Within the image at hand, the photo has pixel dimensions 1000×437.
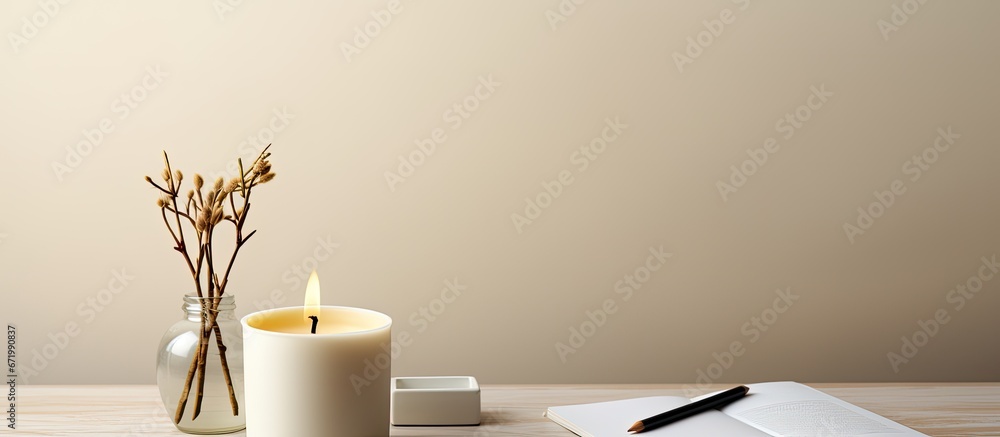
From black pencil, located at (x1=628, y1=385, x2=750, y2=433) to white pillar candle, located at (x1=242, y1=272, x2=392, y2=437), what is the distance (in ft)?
0.88

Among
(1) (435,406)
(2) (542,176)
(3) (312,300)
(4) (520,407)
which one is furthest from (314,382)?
(2) (542,176)

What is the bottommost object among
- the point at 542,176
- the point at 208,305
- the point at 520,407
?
the point at 520,407

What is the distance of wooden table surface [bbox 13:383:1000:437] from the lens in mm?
841

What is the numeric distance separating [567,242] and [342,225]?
353 millimetres

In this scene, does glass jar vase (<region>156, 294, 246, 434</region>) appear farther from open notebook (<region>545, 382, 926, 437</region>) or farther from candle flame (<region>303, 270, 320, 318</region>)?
open notebook (<region>545, 382, 926, 437</region>)

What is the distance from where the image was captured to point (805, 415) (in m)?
0.84

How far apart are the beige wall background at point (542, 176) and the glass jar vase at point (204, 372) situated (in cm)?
39

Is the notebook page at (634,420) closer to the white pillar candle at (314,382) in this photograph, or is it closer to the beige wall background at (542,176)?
the white pillar candle at (314,382)

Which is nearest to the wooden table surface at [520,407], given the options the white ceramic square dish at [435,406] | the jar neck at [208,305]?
the white ceramic square dish at [435,406]

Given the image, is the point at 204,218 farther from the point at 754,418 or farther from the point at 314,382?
the point at 754,418

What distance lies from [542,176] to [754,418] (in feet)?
1.73

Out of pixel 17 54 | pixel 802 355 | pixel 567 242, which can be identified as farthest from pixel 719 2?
pixel 17 54

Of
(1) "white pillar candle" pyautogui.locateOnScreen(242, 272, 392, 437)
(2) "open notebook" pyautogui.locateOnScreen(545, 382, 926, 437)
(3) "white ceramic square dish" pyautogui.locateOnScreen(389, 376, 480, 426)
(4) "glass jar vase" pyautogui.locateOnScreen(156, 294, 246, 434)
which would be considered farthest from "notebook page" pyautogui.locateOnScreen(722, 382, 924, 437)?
(4) "glass jar vase" pyautogui.locateOnScreen(156, 294, 246, 434)

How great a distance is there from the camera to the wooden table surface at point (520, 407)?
841 millimetres
